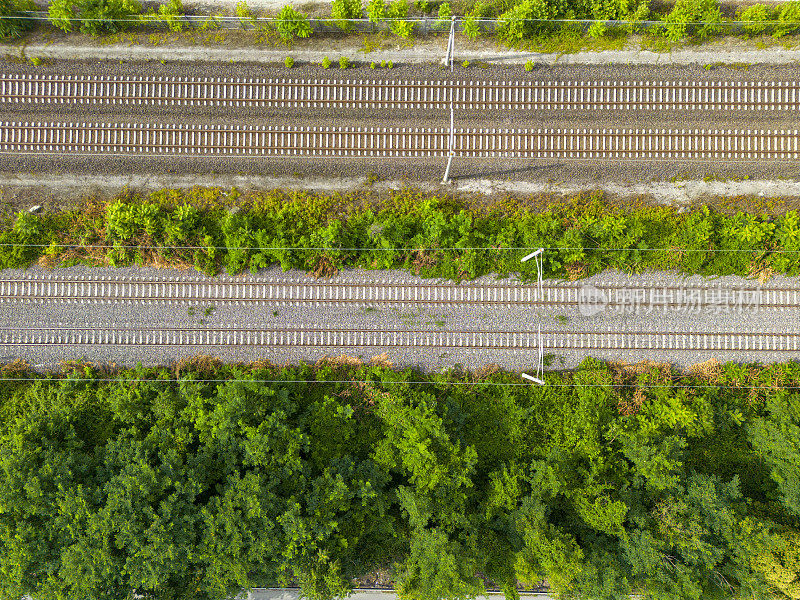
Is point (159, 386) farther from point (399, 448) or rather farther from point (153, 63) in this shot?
point (153, 63)

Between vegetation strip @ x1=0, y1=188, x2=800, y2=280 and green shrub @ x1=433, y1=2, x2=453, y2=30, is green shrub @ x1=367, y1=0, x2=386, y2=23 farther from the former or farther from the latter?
vegetation strip @ x1=0, y1=188, x2=800, y2=280

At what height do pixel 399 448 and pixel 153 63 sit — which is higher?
pixel 153 63

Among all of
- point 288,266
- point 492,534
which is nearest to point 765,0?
point 288,266

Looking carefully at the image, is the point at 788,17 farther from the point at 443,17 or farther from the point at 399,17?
the point at 399,17

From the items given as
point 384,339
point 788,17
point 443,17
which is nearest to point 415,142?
point 443,17

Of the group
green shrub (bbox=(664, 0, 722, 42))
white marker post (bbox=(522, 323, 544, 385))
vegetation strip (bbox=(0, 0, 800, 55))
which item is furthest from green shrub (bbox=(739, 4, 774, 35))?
white marker post (bbox=(522, 323, 544, 385))

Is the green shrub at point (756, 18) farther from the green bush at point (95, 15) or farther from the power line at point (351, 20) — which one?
the green bush at point (95, 15)

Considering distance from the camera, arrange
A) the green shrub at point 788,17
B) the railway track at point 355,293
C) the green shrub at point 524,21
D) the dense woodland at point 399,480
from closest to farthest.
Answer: the dense woodland at point 399,480 < the green shrub at point 524,21 < the green shrub at point 788,17 < the railway track at point 355,293

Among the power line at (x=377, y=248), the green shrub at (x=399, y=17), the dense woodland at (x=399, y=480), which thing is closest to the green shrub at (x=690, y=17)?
the power line at (x=377, y=248)
